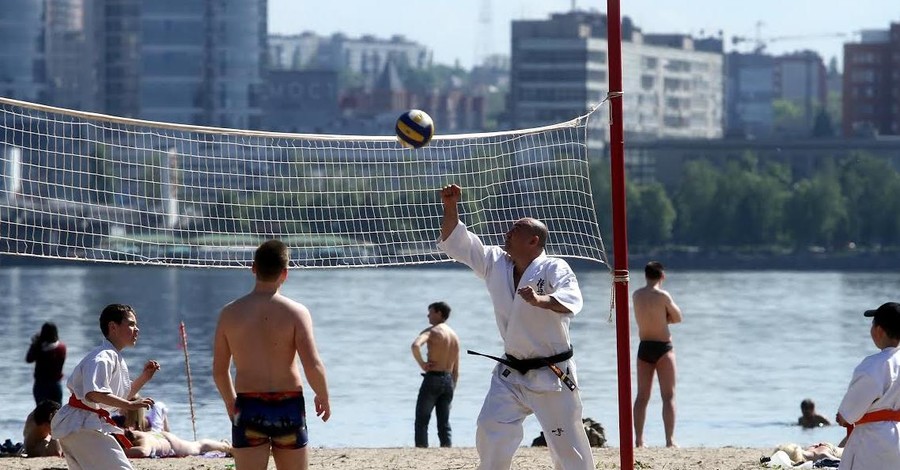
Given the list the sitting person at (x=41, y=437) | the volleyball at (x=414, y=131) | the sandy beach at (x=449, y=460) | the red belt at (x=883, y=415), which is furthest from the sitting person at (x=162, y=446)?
the red belt at (x=883, y=415)

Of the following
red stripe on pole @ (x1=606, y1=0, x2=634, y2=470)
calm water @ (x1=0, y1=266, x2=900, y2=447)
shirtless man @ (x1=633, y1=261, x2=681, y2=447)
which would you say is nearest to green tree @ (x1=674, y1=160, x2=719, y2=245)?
calm water @ (x1=0, y1=266, x2=900, y2=447)

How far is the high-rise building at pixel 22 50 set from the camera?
19125 centimetres

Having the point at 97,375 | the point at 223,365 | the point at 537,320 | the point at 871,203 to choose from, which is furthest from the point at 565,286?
the point at 871,203

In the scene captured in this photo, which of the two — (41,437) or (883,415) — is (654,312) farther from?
(883,415)

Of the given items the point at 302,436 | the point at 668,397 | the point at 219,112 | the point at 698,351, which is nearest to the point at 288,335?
the point at 302,436

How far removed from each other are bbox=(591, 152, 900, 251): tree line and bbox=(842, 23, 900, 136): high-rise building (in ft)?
163

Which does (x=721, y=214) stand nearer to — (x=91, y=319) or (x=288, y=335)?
(x=91, y=319)

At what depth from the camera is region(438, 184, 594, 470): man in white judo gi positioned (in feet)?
31.7

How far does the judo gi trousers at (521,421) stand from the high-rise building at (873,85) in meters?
172

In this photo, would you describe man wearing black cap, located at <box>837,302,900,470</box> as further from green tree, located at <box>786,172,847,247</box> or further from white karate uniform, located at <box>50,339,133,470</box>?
green tree, located at <box>786,172,847,247</box>

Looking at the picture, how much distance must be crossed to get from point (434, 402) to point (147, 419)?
9.55ft

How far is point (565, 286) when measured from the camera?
9664 millimetres

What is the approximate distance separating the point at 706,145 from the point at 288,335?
468 ft

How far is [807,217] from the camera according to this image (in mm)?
123062
